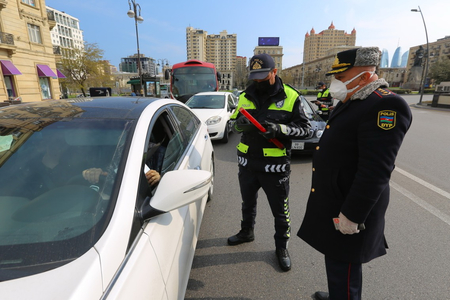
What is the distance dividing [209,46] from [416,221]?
144 metres

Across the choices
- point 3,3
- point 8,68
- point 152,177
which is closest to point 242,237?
point 152,177

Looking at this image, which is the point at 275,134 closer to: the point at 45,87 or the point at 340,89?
the point at 340,89

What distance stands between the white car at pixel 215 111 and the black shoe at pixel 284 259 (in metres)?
4.39

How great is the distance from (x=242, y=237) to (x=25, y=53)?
25412 mm

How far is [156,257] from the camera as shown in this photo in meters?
1.21

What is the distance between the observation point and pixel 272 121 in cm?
221

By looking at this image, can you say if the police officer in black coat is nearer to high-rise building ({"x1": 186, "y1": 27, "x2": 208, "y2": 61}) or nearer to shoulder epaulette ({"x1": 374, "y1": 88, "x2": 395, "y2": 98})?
shoulder epaulette ({"x1": 374, "y1": 88, "x2": 395, "y2": 98})

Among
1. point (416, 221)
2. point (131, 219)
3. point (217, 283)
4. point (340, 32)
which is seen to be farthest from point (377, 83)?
point (340, 32)

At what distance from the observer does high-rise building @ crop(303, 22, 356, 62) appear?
5241 inches

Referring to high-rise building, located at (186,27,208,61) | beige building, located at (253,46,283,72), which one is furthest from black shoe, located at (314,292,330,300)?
high-rise building, located at (186,27,208,61)

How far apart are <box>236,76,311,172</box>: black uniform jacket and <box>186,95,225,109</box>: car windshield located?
570cm

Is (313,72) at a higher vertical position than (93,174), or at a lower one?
higher

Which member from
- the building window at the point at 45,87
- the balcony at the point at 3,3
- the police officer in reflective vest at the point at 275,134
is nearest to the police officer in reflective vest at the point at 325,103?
the police officer in reflective vest at the point at 275,134

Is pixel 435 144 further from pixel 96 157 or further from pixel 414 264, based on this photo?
pixel 96 157
